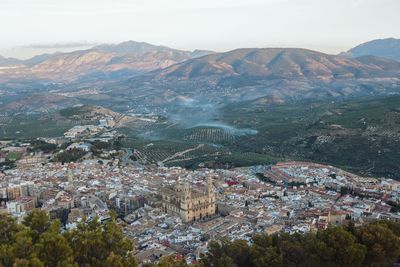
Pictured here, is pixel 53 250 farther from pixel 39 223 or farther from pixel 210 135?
pixel 210 135

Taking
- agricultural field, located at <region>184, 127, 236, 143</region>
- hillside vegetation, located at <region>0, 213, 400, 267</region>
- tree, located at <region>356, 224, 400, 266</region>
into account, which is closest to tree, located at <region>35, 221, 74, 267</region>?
hillside vegetation, located at <region>0, 213, 400, 267</region>

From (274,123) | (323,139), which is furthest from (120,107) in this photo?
(323,139)

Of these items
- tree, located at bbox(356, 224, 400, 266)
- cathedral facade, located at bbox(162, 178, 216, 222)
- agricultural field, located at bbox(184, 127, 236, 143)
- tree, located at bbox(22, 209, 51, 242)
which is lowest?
agricultural field, located at bbox(184, 127, 236, 143)

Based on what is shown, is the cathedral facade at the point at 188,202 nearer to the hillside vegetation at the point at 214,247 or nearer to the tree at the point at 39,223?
the hillside vegetation at the point at 214,247

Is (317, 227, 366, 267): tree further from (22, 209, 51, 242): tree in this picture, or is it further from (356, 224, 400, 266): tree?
(22, 209, 51, 242): tree

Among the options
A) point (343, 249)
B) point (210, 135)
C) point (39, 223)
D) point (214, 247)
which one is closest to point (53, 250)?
point (39, 223)

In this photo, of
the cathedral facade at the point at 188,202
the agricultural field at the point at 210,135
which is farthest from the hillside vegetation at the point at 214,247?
the agricultural field at the point at 210,135

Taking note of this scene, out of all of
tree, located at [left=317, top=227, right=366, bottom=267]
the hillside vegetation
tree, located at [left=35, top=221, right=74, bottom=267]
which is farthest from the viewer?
tree, located at [left=317, top=227, right=366, bottom=267]

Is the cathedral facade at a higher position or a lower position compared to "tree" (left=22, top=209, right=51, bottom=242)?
lower
